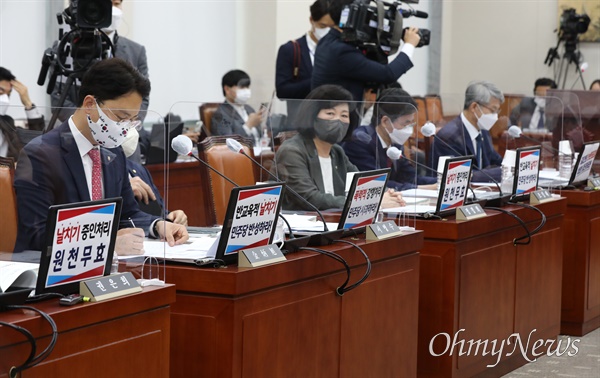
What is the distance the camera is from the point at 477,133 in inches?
161

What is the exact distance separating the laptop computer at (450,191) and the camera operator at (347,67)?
878 mm

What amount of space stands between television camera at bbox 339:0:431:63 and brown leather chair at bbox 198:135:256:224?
1.42 meters

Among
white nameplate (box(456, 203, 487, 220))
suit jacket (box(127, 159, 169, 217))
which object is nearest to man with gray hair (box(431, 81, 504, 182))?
white nameplate (box(456, 203, 487, 220))

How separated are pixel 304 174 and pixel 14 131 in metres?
1.11

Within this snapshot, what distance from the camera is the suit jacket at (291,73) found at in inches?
191

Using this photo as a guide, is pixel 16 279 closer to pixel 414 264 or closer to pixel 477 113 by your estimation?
pixel 414 264

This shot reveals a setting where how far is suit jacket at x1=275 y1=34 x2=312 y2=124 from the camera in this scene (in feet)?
15.9

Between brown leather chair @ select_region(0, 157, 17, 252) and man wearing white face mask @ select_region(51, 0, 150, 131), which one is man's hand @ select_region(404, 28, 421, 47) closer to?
man wearing white face mask @ select_region(51, 0, 150, 131)

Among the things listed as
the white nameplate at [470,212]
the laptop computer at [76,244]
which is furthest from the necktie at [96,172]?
the white nameplate at [470,212]

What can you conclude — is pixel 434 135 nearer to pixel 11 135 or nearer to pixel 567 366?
pixel 567 366

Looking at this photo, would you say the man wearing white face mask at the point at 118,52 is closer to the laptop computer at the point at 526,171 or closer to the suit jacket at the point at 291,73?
the suit jacket at the point at 291,73

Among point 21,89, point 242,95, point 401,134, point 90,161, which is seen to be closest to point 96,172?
point 90,161

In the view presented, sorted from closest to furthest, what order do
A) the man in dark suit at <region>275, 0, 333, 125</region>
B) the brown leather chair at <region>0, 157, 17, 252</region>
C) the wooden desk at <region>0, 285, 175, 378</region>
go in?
the wooden desk at <region>0, 285, 175, 378</region>, the brown leather chair at <region>0, 157, 17, 252</region>, the man in dark suit at <region>275, 0, 333, 125</region>

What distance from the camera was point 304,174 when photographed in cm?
296
